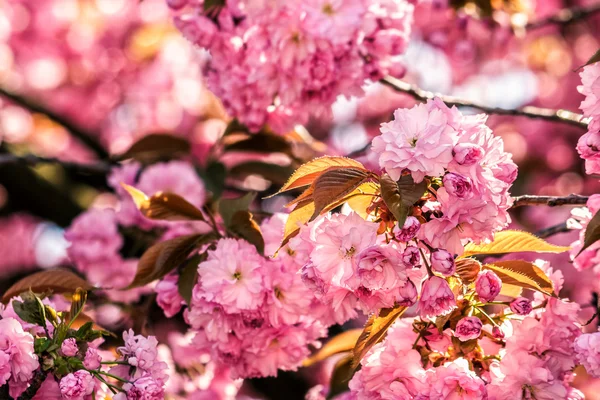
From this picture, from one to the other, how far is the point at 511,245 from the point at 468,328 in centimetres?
24

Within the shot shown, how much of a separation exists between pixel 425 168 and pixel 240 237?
697 mm

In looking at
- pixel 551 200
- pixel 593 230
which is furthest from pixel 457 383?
pixel 551 200

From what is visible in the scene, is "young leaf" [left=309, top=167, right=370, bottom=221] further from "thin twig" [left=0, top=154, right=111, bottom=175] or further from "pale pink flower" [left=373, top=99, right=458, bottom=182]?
"thin twig" [left=0, top=154, right=111, bottom=175]

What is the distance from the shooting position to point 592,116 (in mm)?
1630

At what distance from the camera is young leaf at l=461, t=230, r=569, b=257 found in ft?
5.56

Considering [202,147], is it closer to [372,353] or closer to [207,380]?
[207,380]

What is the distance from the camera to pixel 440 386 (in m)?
1.59

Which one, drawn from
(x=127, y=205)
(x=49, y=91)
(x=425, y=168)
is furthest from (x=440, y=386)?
(x=49, y=91)

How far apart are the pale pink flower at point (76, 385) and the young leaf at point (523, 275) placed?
824 millimetres

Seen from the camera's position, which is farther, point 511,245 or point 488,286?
point 511,245

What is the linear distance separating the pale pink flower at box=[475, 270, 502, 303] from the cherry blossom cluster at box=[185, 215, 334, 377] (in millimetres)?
425

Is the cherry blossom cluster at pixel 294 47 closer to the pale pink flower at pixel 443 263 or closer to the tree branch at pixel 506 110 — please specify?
the tree branch at pixel 506 110

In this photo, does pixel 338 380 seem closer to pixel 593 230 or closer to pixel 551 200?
pixel 551 200

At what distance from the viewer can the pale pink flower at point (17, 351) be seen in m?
1.62
